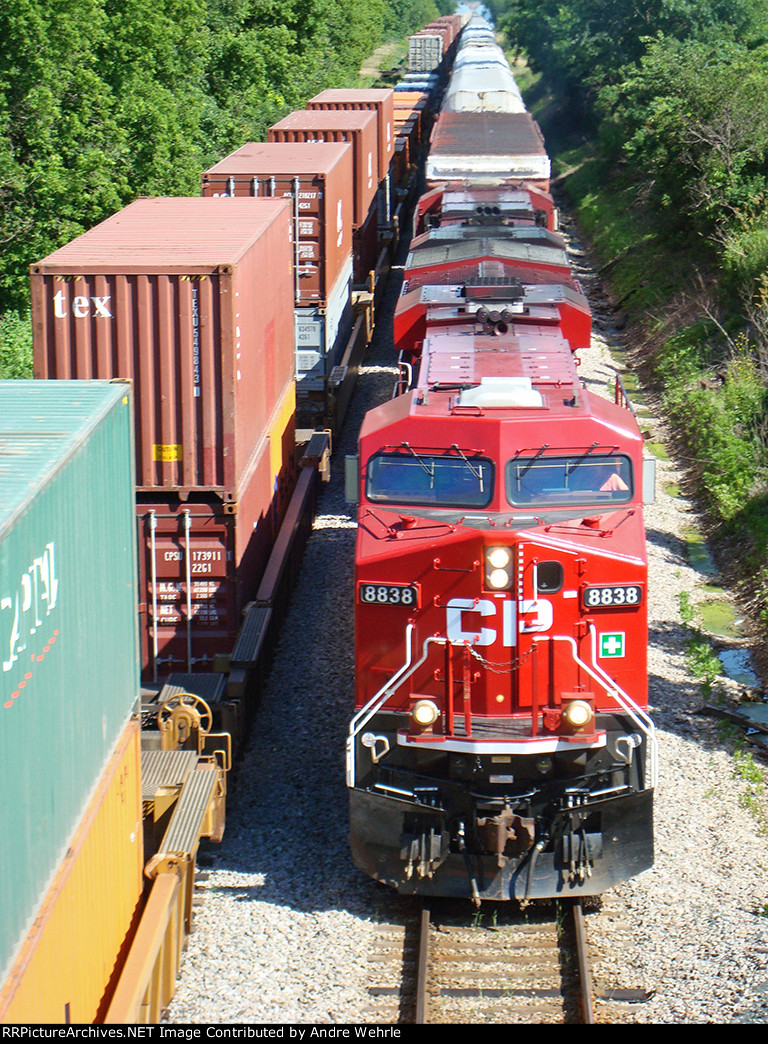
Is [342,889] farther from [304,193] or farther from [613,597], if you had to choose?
[304,193]

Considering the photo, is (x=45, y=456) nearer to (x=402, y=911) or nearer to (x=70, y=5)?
(x=402, y=911)

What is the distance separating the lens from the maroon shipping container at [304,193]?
19672mm

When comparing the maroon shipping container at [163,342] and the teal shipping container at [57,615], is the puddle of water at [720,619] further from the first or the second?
the teal shipping container at [57,615]

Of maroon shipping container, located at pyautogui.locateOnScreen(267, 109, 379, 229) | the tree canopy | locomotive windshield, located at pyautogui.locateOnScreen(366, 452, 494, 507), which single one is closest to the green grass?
the tree canopy

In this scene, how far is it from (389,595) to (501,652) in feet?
3.13

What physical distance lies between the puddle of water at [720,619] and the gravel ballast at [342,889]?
1052 millimetres

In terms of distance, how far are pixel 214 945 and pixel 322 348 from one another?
42.1ft

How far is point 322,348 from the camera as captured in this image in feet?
67.7

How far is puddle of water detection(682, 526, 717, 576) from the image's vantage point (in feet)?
58.1

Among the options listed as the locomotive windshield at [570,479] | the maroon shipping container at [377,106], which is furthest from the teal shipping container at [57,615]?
the maroon shipping container at [377,106]

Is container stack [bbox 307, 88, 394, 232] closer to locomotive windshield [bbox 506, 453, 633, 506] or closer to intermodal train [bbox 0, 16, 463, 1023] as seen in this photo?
intermodal train [bbox 0, 16, 463, 1023]

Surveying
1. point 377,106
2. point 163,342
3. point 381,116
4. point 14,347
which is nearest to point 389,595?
point 163,342

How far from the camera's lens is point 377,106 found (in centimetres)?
3366

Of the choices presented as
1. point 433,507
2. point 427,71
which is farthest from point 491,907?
point 427,71
